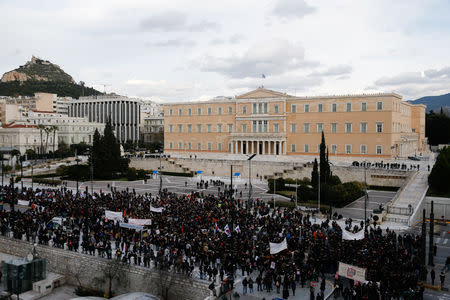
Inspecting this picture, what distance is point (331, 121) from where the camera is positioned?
191ft

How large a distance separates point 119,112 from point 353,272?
121m

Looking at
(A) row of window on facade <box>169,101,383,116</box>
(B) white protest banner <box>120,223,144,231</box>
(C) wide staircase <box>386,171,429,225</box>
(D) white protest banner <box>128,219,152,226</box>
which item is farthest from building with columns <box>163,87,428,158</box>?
(B) white protest banner <box>120,223,144,231</box>

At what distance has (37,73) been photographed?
169875 mm

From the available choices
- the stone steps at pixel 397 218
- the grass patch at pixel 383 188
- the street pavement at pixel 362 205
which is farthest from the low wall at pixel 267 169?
the stone steps at pixel 397 218

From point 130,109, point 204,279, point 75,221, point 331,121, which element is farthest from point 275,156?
point 130,109

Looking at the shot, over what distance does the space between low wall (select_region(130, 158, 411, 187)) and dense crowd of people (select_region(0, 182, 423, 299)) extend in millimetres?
18857

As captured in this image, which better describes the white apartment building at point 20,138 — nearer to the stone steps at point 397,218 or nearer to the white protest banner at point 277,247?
the stone steps at point 397,218

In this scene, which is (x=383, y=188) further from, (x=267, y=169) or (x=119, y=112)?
(x=119, y=112)

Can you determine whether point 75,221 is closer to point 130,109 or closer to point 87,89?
point 130,109

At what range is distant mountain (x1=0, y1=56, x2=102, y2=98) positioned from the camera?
147 meters

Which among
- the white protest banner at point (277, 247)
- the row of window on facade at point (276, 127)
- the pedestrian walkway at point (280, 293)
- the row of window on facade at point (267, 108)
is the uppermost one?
the row of window on facade at point (267, 108)

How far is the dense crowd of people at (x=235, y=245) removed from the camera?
57.5 ft

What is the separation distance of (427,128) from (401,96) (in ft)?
107

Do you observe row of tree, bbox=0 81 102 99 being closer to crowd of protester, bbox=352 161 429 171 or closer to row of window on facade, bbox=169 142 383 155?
row of window on facade, bbox=169 142 383 155
